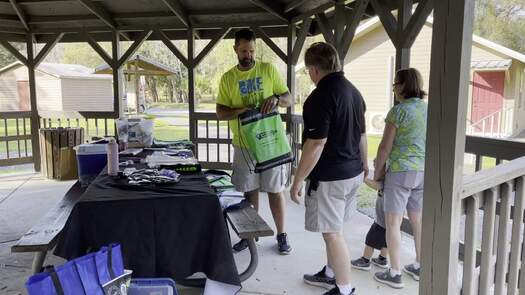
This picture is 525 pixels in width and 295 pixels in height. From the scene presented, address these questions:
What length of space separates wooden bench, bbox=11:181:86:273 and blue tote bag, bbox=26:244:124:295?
43 centimetres

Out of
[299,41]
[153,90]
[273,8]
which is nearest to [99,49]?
[273,8]

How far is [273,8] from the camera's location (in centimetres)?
544

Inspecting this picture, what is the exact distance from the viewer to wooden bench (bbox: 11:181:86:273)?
76.4 inches

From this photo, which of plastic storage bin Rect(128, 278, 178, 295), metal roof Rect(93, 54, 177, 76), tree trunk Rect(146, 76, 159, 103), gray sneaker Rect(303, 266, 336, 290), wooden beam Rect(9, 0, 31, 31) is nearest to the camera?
plastic storage bin Rect(128, 278, 178, 295)

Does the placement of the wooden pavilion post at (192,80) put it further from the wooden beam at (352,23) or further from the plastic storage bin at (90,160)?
the plastic storage bin at (90,160)

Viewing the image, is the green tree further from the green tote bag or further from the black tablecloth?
the black tablecloth

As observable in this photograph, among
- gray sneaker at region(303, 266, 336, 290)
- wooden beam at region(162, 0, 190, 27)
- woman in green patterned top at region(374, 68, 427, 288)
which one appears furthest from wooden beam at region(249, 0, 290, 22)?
gray sneaker at region(303, 266, 336, 290)

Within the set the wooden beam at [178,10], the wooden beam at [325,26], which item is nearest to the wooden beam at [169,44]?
the wooden beam at [178,10]

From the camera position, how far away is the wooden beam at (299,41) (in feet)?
17.2

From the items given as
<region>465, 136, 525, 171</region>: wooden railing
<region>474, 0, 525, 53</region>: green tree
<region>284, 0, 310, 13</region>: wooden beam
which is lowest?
<region>465, 136, 525, 171</region>: wooden railing

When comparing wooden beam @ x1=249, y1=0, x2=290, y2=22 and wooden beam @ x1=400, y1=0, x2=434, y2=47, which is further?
wooden beam @ x1=249, y1=0, x2=290, y2=22

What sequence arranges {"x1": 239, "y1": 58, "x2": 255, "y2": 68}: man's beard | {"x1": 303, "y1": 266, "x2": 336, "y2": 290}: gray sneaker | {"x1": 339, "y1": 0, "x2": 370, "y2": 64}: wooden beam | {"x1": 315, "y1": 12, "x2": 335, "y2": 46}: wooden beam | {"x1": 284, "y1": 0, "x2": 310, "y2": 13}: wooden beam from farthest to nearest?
{"x1": 284, "y1": 0, "x2": 310, "y2": 13}: wooden beam
{"x1": 315, "y1": 12, "x2": 335, "y2": 46}: wooden beam
{"x1": 339, "y1": 0, "x2": 370, "y2": 64}: wooden beam
{"x1": 239, "y1": 58, "x2": 255, "y2": 68}: man's beard
{"x1": 303, "y1": 266, "x2": 336, "y2": 290}: gray sneaker

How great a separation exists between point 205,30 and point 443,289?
5.76 m

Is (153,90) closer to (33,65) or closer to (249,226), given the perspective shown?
(33,65)
